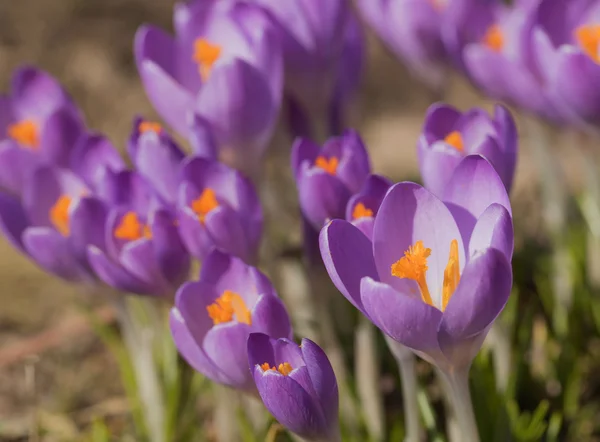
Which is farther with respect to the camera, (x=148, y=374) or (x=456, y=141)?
(x=148, y=374)

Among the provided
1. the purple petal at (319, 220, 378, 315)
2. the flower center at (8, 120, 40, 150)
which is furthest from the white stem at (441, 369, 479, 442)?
the flower center at (8, 120, 40, 150)

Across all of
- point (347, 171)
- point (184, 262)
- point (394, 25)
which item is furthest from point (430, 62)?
point (184, 262)

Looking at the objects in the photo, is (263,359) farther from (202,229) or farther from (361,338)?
(361,338)

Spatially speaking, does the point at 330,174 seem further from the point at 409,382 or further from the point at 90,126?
the point at 90,126

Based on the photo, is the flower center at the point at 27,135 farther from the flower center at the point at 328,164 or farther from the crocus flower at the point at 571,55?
the crocus flower at the point at 571,55

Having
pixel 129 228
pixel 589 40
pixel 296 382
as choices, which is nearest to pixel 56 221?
pixel 129 228

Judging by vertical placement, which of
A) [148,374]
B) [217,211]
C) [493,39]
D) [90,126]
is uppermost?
[217,211]
